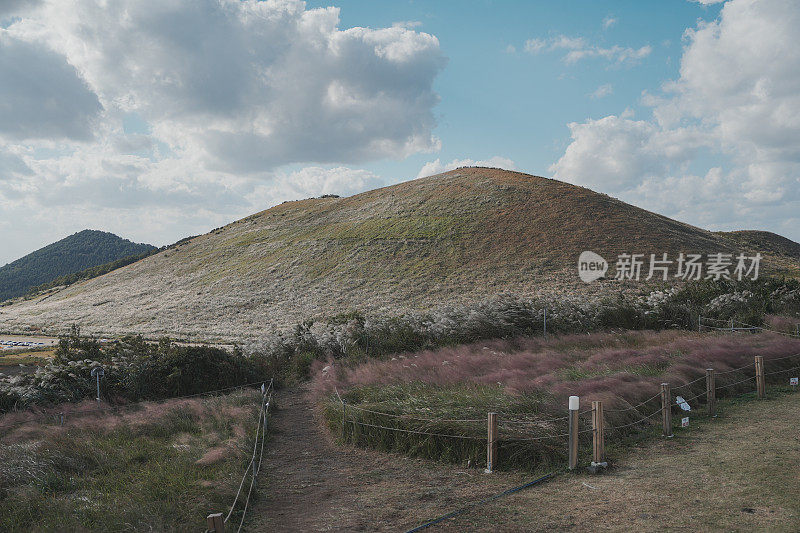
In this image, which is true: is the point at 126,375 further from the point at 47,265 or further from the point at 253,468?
the point at 47,265

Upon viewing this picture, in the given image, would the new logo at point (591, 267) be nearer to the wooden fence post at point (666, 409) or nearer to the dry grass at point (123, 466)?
the wooden fence post at point (666, 409)

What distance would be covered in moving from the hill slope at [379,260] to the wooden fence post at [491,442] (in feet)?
108

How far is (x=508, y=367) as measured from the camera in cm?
1614

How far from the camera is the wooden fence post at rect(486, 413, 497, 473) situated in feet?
30.0

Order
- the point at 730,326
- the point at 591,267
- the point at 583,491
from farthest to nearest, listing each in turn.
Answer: the point at 591,267, the point at 730,326, the point at 583,491

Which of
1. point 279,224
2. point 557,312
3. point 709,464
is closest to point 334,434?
point 709,464

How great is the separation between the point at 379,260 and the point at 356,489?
157 ft

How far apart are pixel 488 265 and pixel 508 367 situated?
35583 millimetres

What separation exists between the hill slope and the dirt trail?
3087cm

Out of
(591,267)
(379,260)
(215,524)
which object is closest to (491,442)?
(215,524)

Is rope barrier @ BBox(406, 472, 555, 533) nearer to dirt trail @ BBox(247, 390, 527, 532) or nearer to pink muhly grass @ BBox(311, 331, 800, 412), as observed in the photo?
dirt trail @ BBox(247, 390, 527, 532)

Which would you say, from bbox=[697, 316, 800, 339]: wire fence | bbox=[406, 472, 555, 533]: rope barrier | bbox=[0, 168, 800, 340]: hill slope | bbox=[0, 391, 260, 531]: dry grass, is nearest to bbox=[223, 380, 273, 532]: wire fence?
bbox=[0, 391, 260, 531]: dry grass

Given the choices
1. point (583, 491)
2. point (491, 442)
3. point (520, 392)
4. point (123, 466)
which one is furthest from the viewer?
point (520, 392)

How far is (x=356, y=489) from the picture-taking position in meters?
9.02
